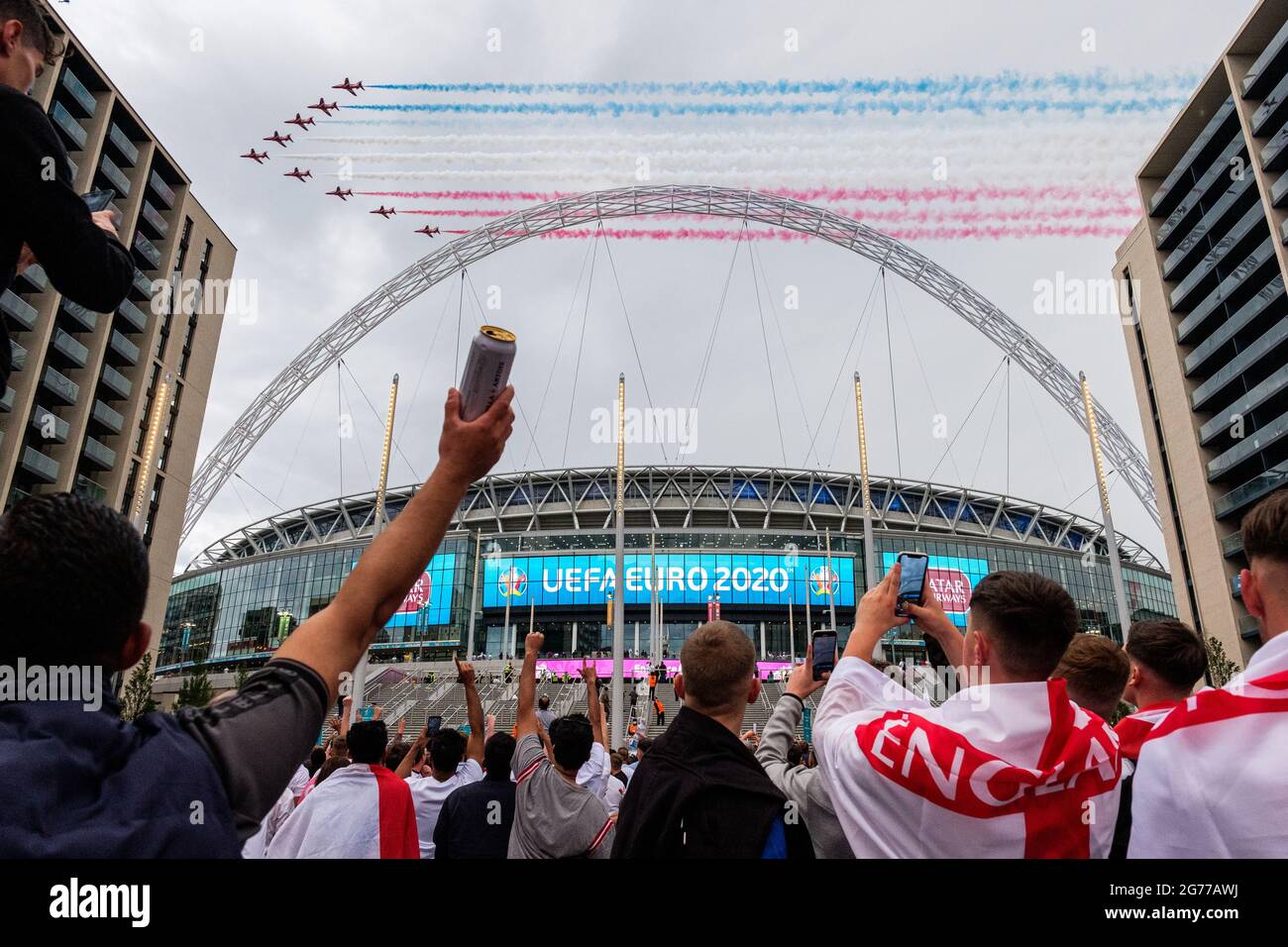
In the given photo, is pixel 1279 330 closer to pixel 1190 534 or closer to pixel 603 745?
pixel 1190 534

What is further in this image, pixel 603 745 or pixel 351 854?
pixel 603 745

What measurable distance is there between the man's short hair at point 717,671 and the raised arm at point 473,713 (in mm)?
3316

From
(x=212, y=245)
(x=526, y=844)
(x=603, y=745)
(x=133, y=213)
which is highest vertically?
(x=212, y=245)

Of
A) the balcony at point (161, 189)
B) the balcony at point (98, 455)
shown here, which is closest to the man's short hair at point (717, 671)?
the balcony at point (98, 455)

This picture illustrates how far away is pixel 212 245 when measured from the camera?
6788cm

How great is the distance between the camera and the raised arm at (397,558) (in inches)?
67.7

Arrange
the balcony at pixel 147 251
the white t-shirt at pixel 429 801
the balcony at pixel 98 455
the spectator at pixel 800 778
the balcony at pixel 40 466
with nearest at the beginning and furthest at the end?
the spectator at pixel 800 778 < the white t-shirt at pixel 429 801 < the balcony at pixel 40 466 < the balcony at pixel 98 455 < the balcony at pixel 147 251

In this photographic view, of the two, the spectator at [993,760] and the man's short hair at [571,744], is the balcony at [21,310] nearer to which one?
the man's short hair at [571,744]

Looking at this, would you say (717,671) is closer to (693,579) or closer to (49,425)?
(49,425)

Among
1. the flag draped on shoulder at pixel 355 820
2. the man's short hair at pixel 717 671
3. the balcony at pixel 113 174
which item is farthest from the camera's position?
the balcony at pixel 113 174

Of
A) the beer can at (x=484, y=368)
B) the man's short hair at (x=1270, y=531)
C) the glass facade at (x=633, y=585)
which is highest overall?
the glass facade at (x=633, y=585)

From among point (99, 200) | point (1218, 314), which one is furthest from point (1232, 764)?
point (1218, 314)
